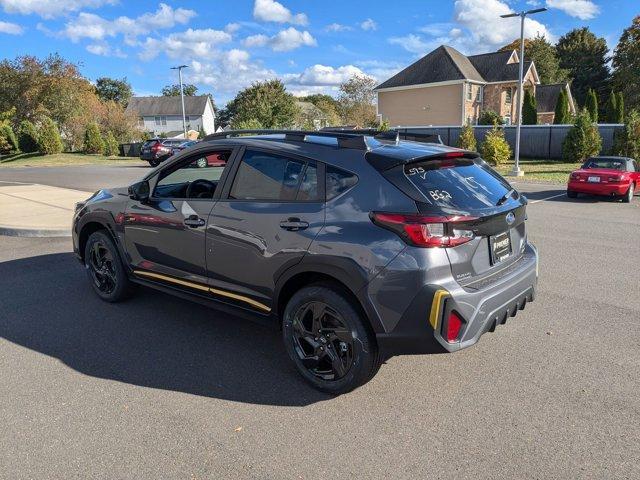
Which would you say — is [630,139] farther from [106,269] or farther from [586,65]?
[586,65]

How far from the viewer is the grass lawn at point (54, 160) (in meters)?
32.6

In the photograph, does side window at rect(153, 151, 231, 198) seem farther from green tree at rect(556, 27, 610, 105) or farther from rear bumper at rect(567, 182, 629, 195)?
green tree at rect(556, 27, 610, 105)

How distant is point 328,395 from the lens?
344cm

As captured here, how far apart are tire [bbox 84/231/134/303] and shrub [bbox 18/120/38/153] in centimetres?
4194

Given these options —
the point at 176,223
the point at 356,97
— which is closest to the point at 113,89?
the point at 356,97

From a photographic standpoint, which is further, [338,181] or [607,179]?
[607,179]

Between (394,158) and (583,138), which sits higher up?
(583,138)

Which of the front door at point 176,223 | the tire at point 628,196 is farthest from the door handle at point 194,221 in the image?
the tire at point 628,196

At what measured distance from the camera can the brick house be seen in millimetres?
44562

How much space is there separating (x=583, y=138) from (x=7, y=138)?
1686 inches

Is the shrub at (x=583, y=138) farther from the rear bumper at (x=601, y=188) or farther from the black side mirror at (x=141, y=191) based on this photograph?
the black side mirror at (x=141, y=191)

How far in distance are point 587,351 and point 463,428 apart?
5.38 feet

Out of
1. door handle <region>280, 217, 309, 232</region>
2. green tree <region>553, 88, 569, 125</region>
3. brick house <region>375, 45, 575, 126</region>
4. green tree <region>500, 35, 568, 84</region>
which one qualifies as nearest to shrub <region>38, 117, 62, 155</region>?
brick house <region>375, 45, 575, 126</region>

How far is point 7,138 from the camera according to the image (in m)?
41.6
